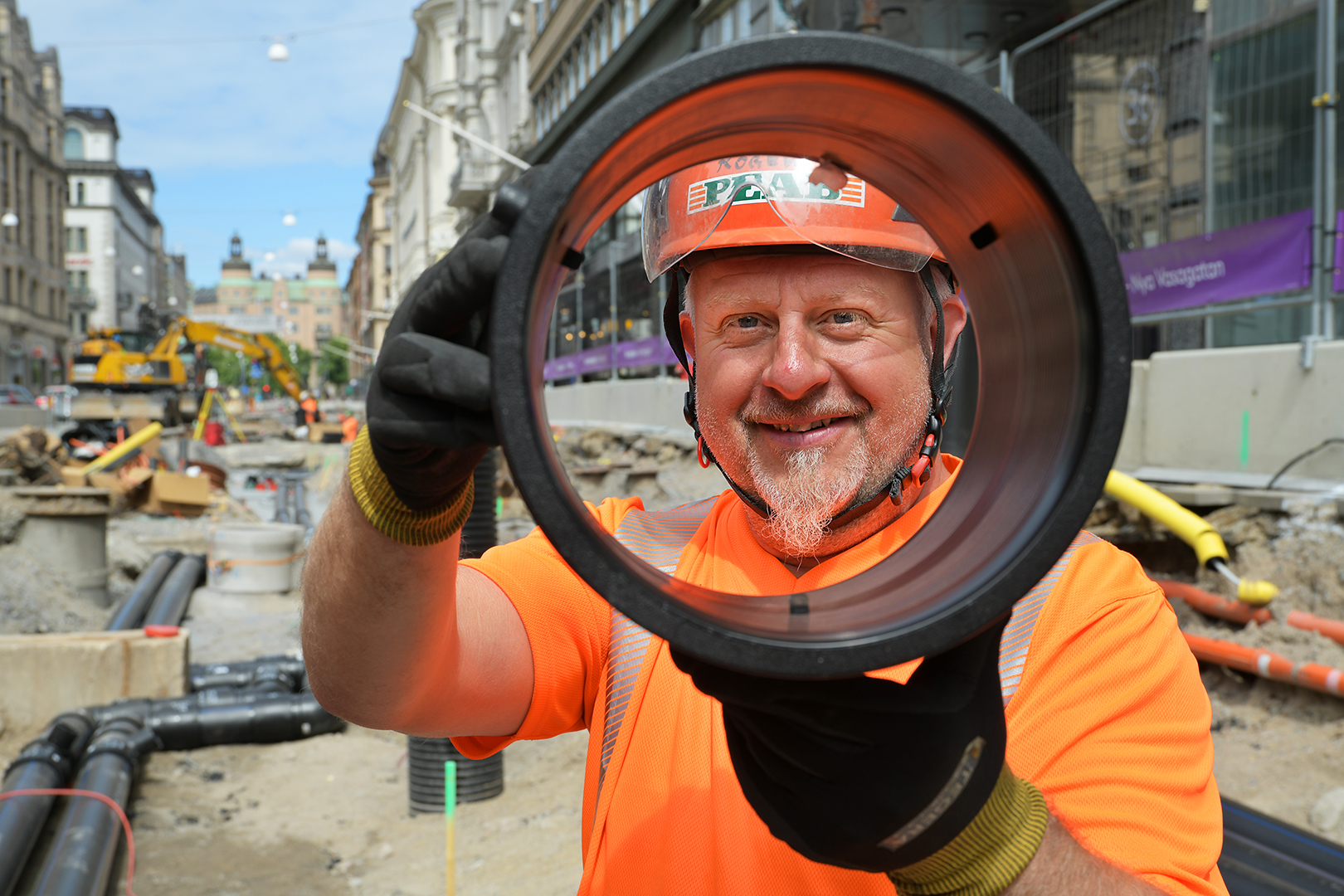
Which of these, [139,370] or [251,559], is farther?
[139,370]

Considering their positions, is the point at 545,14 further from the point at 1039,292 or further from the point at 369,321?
the point at 369,321

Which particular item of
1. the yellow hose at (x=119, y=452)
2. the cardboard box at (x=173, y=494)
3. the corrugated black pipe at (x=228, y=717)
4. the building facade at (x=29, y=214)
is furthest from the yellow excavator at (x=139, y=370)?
the building facade at (x=29, y=214)

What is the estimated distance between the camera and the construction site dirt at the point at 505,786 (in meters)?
4.50

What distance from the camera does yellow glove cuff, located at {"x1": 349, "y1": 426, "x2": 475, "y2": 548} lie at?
1.29 meters

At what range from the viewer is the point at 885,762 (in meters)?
1.12

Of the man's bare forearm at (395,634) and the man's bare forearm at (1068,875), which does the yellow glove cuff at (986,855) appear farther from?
the man's bare forearm at (395,634)

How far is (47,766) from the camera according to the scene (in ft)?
15.9

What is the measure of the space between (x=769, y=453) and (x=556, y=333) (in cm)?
2089

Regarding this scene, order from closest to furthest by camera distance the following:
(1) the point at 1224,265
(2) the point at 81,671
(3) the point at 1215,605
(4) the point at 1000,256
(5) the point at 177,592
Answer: (4) the point at 1000,256, (3) the point at 1215,605, (2) the point at 81,671, (1) the point at 1224,265, (5) the point at 177,592

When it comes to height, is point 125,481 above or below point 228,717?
above

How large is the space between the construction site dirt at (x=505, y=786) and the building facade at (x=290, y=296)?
16260 cm

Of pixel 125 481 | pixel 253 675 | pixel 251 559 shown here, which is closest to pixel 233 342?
pixel 125 481

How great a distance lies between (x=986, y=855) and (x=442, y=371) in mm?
860

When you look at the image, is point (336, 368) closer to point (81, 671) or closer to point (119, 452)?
point (119, 452)
